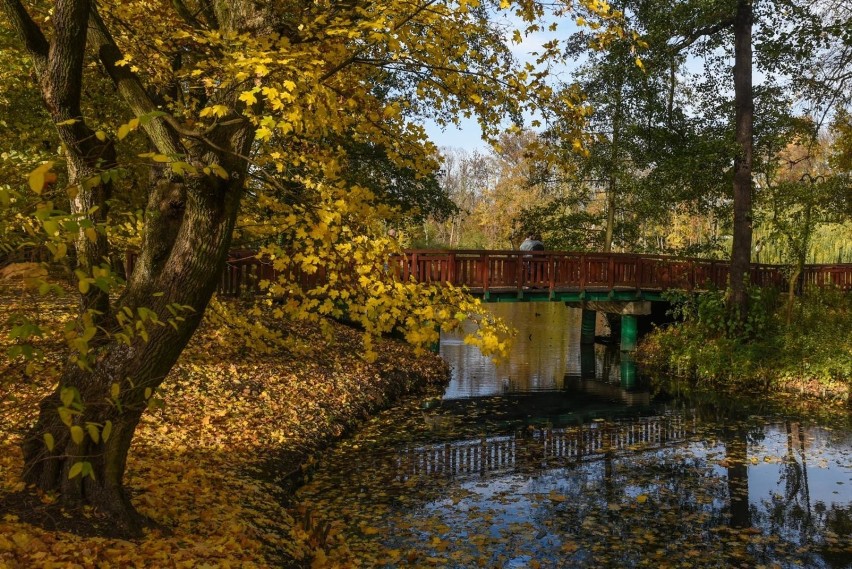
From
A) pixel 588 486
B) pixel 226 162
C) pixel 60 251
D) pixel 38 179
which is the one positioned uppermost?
pixel 226 162

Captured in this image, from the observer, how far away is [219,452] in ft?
26.6

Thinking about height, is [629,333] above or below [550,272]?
below

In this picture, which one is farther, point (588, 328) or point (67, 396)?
point (588, 328)

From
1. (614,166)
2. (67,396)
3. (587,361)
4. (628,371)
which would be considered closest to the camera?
(67,396)

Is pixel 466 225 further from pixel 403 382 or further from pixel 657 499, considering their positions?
pixel 657 499

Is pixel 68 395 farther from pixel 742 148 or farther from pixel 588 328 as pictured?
pixel 588 328

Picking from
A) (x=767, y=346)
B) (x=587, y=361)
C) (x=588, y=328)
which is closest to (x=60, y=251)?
(x=767, y=346)

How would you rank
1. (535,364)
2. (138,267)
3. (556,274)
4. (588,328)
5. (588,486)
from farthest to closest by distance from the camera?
(588,328)
(535,364)
(556,274)
(588,486)
(138,267)

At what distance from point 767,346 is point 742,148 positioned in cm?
482

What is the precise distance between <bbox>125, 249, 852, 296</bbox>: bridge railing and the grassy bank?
4.03 feet

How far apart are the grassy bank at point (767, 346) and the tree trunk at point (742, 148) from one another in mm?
530

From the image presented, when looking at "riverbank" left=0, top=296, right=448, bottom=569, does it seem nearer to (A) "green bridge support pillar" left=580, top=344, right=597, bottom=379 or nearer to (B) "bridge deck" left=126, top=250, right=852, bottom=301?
(B) "bridge deck" left=126, top=250, right=852, bottom=301

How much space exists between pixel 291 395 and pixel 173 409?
2254mm

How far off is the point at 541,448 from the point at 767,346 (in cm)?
845
